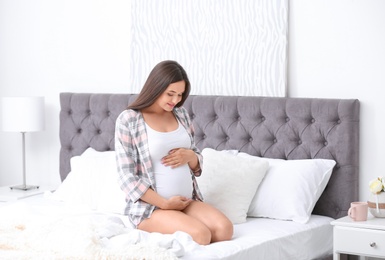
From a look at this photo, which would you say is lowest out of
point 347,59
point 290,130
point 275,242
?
point 275,242

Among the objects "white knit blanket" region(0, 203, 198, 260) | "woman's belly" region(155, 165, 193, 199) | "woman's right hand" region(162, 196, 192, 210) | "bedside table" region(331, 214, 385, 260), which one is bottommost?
"bedside table" region(331, 214, 385, 260)

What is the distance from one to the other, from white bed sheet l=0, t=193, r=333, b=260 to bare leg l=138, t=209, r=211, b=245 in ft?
0.25

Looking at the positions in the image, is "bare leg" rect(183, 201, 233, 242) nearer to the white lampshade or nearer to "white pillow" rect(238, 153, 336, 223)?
"white pillow" rect(238, 153, 336, 223)

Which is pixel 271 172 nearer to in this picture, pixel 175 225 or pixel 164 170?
pixel 164 170

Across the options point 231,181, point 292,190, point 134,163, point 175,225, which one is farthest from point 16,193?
point 292,190

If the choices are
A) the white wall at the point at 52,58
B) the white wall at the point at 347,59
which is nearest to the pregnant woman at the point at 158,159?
the white wall at the point at 347,59

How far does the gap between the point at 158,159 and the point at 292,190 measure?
73 centimetres

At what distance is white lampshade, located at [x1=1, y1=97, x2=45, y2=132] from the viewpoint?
15.7 feet

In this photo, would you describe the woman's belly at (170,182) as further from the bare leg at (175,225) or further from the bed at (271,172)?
the bed at (271,172)

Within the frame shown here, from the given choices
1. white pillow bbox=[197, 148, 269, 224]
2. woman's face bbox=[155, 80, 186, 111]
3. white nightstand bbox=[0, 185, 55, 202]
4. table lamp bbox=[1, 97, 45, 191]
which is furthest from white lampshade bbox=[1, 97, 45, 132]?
woman's face bbox=[155, 80, 186, 111]

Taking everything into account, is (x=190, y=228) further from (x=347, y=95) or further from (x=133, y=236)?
(x=347, y=95)

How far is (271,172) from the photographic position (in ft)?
12.8

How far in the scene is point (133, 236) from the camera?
10.2 ft

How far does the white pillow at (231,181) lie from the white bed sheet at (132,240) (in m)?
0.10
